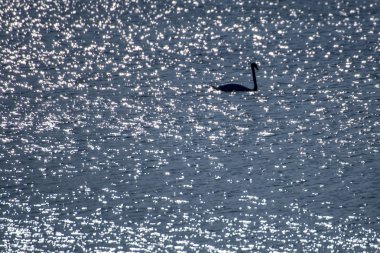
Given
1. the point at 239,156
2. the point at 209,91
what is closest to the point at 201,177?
the point at 239,156

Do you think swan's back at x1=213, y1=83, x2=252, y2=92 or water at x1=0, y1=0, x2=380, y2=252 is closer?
water at x1=0, y1=0, x2=380, y2=252

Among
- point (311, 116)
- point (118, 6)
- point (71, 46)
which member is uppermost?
point (118, 6)

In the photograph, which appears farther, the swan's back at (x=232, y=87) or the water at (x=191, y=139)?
the swan's back at (x=232, y=87)

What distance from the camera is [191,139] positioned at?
3238cm

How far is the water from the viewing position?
78.7ft

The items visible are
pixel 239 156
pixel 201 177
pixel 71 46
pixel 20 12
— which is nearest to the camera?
pixel 201 177

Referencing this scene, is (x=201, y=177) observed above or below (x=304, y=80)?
below

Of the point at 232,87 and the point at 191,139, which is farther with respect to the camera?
the point at 232,87

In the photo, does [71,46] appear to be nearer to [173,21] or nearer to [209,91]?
[173,21]

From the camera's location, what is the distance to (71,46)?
1994 inches

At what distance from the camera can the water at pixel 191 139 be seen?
78.7 ft

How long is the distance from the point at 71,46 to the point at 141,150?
20.5 m

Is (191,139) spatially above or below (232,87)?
below

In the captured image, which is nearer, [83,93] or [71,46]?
[83,93]
